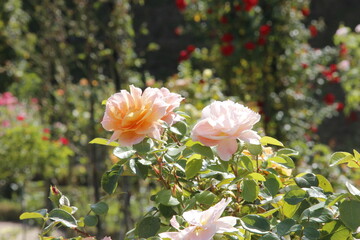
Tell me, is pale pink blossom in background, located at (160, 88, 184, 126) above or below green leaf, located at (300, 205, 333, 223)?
above

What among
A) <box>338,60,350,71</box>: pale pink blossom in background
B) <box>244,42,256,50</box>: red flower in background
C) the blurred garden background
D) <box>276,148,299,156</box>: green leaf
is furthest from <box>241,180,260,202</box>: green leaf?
<box>338,60,350,71</box>: pale pink blossom in background

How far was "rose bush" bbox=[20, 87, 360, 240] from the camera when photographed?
0.99 m

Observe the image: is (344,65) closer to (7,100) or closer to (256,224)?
(7,100)

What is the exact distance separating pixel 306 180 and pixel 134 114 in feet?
1.05

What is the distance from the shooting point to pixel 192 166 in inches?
43.9

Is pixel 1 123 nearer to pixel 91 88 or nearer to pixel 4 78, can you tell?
pixel 4 78

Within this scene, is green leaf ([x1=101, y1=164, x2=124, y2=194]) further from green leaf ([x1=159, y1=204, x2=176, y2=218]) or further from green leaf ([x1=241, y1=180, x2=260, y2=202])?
green leaf ([x1=241, y1=180, x2=260, y2=202])

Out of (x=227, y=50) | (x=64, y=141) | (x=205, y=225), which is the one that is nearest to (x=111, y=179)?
(x=205, y=225)

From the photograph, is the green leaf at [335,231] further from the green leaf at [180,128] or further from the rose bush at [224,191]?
the green leaf at [180,128]

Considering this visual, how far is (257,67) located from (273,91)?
211 millimetres

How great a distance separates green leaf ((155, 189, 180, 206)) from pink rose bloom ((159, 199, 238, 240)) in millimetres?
168

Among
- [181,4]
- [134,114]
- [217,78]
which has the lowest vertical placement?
[134,114]

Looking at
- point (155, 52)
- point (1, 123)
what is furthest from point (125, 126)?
point (155, 52)

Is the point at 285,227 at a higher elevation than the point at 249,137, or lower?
lower
